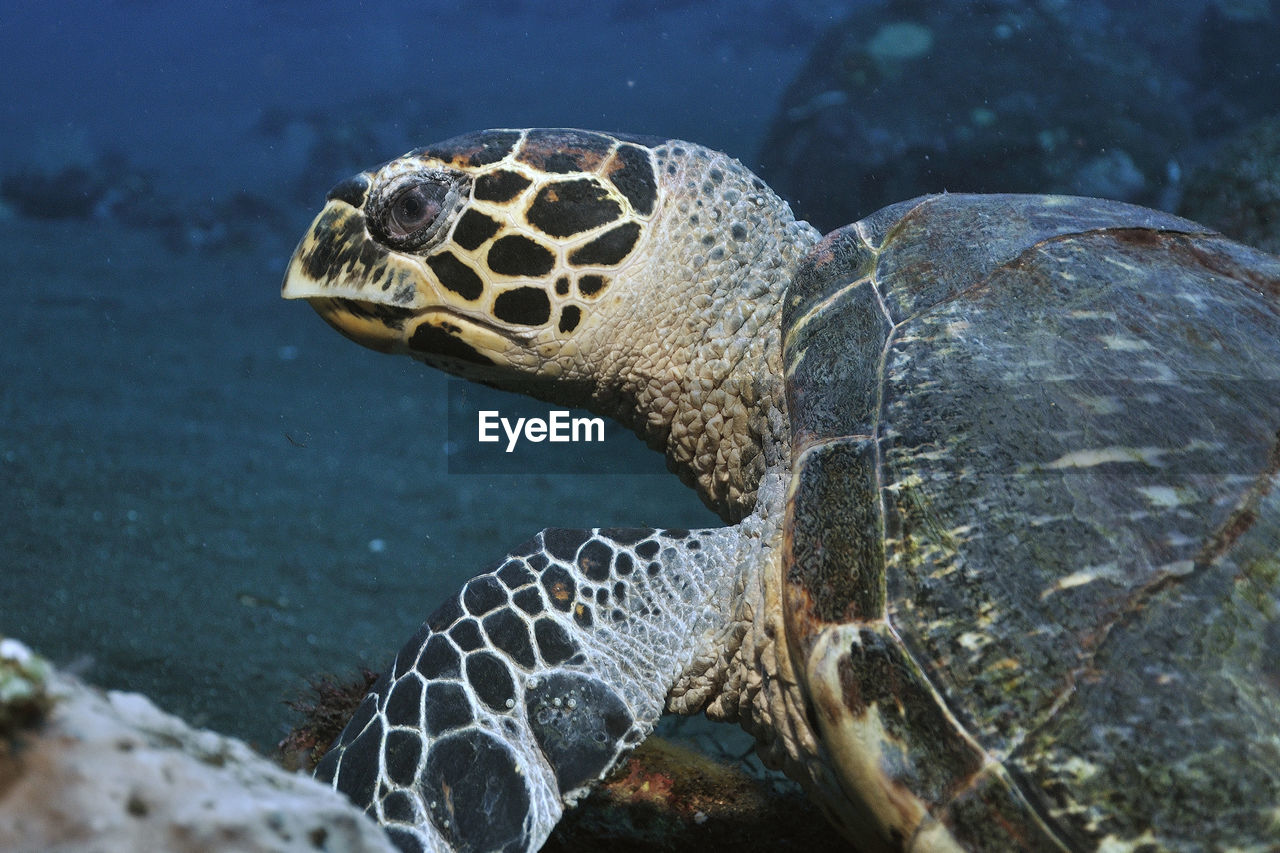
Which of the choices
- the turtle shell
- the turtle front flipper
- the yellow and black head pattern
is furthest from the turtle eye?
the turtle shell

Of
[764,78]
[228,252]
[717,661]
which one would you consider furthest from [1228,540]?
[764,78]

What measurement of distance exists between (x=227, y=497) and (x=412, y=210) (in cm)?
448

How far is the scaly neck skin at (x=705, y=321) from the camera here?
1.80 m

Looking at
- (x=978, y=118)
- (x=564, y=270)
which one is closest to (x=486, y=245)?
(x=564, y=270)

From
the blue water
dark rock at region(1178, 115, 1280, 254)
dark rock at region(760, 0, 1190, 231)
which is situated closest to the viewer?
the blue water

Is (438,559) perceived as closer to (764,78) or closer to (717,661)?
(717,661)

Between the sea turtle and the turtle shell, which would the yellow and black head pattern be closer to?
the sea turtle

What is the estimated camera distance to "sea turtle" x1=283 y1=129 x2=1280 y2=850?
36.9 inches

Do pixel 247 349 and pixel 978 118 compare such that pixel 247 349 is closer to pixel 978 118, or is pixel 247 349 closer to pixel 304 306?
pixel 304 306

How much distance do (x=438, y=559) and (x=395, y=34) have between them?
655 inches

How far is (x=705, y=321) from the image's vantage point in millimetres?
1840

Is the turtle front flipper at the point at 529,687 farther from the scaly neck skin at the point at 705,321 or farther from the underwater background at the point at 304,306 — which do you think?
the underwater background at the point at 304,306

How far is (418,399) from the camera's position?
8.57m

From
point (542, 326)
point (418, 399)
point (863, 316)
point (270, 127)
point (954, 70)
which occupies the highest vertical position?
point (954, 70)
